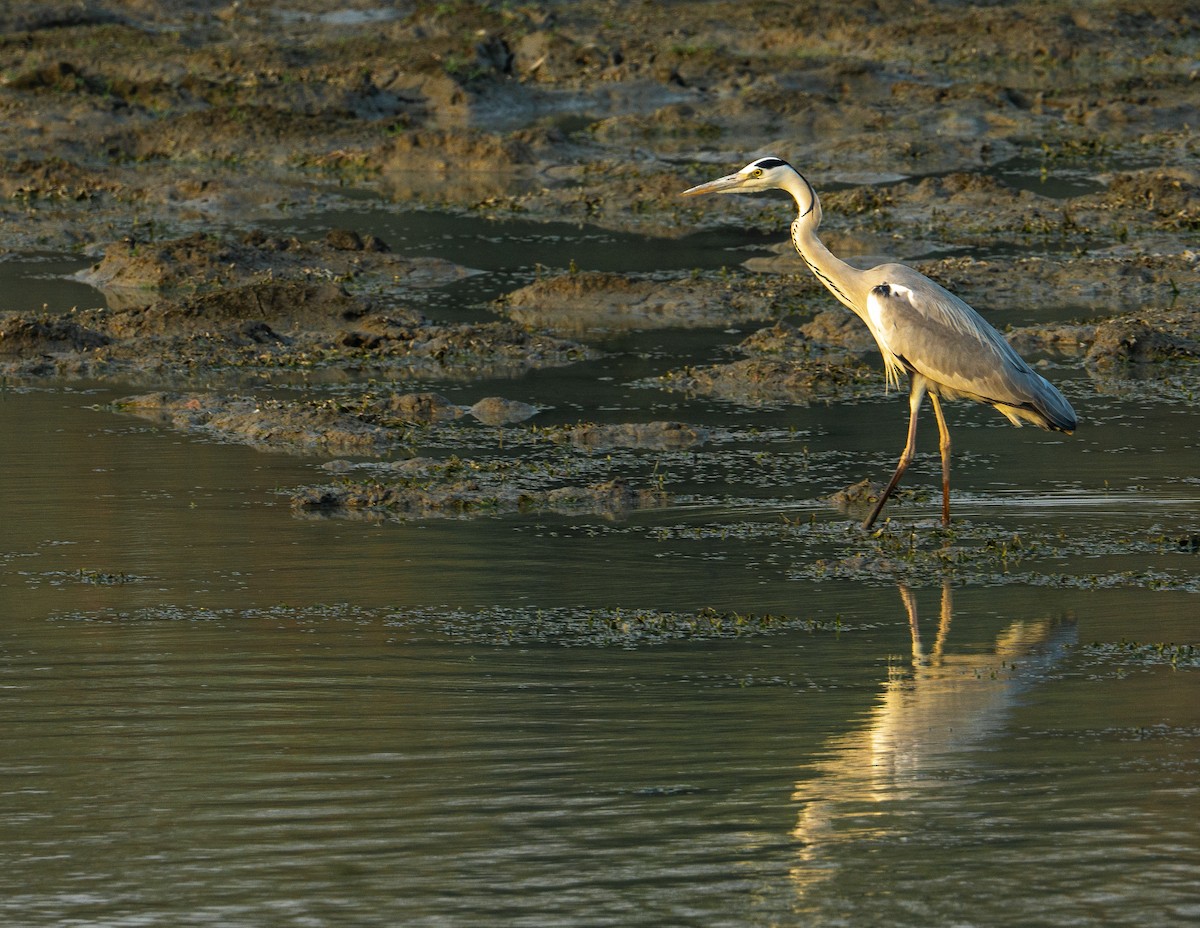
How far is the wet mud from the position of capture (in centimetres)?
1273

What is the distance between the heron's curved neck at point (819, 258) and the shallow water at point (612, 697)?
3.21 feet

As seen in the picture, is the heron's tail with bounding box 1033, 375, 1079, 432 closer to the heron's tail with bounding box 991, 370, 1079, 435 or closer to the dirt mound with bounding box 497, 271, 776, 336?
the heron's tail with bounding box 991, 370, 1079, 435

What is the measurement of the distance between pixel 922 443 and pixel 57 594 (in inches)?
199

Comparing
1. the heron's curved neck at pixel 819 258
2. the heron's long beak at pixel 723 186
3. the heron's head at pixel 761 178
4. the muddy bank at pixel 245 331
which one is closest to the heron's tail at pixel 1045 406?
the heron's curved neck at pixel 819 258

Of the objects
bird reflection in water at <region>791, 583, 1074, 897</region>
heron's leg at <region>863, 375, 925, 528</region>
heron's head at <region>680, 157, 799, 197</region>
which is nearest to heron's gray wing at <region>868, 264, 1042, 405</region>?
heron's leg at <region>863, 375, 925, 528</region>

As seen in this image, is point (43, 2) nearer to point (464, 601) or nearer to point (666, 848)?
point (464, 601)

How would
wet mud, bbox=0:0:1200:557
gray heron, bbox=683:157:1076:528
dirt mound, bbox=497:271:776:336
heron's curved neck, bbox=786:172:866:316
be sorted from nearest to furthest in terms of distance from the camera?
gray heron, bbox=683:157:1076:528 < heron's curved neck, bbox=786:172:866:316 < wet mud, bbox=0:0:1200:557 < dirt mound, bbox=497:271:776:336

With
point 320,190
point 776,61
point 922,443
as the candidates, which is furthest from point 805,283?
point 776,61

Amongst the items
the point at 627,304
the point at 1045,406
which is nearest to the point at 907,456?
the point at 1045,406

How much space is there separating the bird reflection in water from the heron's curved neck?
8.36 feet

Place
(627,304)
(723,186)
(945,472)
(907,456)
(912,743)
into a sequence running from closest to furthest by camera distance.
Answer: (912,743) < (945,472) < (907,456) < (723,186) < (627,304)

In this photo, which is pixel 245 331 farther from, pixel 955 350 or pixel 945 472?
pixel 945 472

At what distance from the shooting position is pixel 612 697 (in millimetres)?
6836

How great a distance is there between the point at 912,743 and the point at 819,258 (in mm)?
4319
